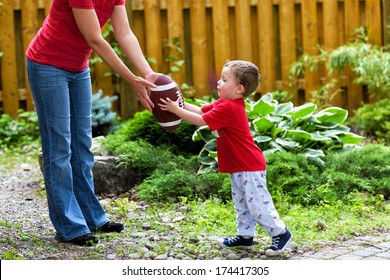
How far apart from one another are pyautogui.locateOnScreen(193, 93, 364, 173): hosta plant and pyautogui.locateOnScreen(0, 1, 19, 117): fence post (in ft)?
11.6

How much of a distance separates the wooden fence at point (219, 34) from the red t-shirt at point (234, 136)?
4902 millimetres

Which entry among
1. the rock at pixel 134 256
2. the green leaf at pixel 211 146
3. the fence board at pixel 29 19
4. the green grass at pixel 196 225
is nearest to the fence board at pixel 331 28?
the green leaf at pixel 211 146

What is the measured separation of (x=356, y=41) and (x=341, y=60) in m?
0.51

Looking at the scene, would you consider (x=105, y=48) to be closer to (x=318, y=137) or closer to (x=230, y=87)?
(x=230, y=87)

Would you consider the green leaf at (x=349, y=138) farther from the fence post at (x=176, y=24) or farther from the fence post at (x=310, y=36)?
the fence post at (x=176, y=24)

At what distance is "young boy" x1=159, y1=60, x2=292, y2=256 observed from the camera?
4602 mm

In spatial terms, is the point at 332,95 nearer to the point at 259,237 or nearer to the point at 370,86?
the point at 370,86

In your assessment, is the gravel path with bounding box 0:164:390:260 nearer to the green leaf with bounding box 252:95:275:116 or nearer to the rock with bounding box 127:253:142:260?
the rock with bounding box 127:253:142:260

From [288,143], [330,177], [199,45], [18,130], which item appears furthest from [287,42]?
[330,177]

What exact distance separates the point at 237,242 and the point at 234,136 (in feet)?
2.13

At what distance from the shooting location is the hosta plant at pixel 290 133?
6.73 metres

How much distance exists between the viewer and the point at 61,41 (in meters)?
4.75

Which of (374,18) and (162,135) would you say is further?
(374,18)
